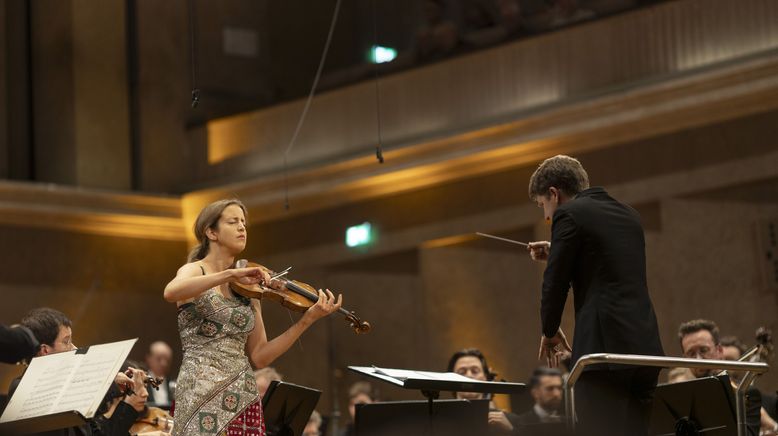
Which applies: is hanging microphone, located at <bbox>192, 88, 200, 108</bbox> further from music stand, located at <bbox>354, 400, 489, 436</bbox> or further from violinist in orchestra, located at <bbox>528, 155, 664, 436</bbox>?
violinist in orchestra, located at <bbox>528, 155, 664, 436</bbox>

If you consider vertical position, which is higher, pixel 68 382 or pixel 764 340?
pixel 764 340

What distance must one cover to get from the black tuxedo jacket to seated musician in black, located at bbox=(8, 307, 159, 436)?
198 cm

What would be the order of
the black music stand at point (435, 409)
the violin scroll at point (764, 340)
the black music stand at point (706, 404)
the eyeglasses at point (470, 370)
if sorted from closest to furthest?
the black music stand at point (706, 404) → the black music stand at point (435, 409) → the violin scroll at point (764, 340) → the eyeglasses at point (470, 370)

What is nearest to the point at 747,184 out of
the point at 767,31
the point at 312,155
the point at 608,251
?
the point at 767,31

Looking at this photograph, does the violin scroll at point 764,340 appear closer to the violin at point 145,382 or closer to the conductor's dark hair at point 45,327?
the violin at point 145,382

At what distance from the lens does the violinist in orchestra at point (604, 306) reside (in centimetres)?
407

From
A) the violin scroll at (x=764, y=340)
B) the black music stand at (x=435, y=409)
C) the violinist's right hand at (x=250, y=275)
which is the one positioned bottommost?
the black music stand at (x=435, y=409)

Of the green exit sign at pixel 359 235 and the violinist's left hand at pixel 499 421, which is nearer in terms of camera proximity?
the violinist's left hand at pixel 499 421

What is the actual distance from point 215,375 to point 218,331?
16 cm

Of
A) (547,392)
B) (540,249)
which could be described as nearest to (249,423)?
(540,249)

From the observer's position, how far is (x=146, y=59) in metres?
12.7

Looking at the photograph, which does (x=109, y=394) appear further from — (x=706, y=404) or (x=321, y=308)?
(x=706, y=404)

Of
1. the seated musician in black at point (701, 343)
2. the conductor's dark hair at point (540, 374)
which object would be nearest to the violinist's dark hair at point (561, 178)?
the seated musician in black at point (701, 343)

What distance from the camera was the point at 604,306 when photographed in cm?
410
